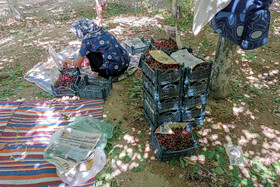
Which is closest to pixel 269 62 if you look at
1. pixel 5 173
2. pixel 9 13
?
pixel 5 173

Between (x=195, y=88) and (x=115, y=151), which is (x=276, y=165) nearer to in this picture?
(x=195, y=88)

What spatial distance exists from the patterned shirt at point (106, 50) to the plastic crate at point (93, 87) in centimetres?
34

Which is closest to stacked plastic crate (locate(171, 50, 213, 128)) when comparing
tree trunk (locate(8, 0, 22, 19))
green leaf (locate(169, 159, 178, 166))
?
green leaf (locate(169, 159, 178, 166))

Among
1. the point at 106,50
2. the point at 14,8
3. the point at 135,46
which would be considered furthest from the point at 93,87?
the point at 14,8

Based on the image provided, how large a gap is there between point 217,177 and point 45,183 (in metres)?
2.63

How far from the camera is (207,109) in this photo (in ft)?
13.7

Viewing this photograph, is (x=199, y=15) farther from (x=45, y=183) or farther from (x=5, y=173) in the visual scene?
(x=5, y=173)

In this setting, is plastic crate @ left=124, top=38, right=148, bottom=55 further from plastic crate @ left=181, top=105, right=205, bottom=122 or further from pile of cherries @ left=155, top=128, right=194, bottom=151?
pile of cherries @ left=155, top=128, right=194, bottom=151

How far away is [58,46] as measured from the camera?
706 centimetres

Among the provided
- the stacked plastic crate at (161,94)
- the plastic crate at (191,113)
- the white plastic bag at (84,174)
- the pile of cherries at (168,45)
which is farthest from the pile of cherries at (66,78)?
the plastic crate at (191,113)

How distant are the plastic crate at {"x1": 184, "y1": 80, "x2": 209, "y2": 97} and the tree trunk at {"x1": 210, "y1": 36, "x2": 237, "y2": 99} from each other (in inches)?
38.0

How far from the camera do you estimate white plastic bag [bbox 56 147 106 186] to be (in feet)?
9.52

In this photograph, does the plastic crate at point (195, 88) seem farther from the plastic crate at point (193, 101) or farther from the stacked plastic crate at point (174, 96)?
the plastic crate at point (193, 101)

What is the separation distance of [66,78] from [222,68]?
3622mm
